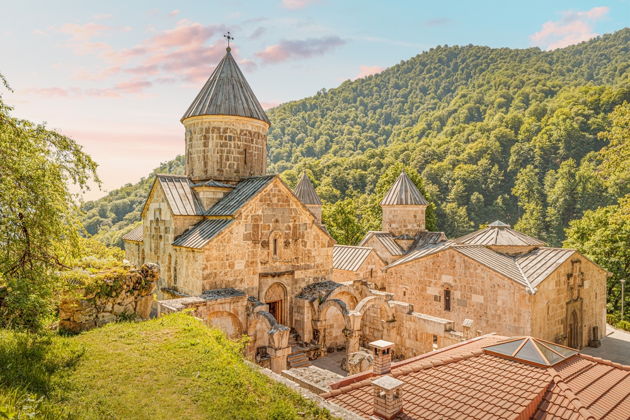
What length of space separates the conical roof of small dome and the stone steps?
6.03 metres

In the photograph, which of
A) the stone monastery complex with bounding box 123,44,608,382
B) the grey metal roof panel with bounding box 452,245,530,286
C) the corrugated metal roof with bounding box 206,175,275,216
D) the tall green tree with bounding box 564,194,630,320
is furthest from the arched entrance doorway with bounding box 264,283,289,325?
the tall green tree with bounding box 564,194,630,320

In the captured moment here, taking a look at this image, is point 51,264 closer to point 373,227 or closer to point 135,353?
point 135,353

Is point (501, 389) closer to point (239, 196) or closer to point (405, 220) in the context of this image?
point (239, 196)

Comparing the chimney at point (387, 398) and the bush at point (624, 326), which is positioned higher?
the chimney at point (387, 398)

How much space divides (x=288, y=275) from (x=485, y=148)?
69566mm

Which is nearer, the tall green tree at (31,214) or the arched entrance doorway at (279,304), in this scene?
the tall green tree at (31,214)

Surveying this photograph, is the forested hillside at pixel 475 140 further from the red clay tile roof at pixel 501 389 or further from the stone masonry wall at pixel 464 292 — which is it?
the red clay tile roof at pixel 501 389

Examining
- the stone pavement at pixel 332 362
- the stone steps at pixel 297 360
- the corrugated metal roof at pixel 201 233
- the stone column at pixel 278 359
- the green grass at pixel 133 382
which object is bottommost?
the stone pavement at pixel 332 362

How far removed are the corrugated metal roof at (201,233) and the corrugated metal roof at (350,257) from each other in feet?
31.6

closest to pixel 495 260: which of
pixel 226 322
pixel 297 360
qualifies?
pixel 297 360

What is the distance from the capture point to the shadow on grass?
462cm

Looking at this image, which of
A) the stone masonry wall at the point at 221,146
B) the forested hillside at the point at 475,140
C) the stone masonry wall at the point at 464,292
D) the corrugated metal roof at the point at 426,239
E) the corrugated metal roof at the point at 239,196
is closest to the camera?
the corrugated metal roof at the point at 239,196

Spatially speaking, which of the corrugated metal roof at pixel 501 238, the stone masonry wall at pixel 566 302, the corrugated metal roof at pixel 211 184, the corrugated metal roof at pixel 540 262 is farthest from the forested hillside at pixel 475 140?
the corrugated metal roof at pixel 211 184

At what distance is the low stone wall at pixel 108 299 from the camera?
729 centimetres
